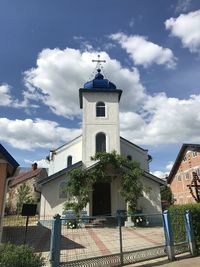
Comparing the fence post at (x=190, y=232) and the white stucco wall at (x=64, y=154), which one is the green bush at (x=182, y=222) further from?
the white stucco wall at (x=64, y=154)

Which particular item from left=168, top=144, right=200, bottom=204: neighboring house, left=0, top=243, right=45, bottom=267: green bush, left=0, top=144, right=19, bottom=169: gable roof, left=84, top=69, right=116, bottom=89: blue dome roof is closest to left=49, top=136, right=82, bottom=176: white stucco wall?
left=84, top=69, right=116, bottom=89: blue dome roof

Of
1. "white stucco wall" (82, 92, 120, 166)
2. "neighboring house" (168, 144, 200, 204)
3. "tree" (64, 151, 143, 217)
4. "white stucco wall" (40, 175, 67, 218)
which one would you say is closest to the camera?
"tree" (64, 151, 143, 217)

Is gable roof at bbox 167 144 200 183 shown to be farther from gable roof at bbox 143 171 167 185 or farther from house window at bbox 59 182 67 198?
house window at bbox 59 182 67 198

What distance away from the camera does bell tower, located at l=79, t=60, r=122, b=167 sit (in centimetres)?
2059

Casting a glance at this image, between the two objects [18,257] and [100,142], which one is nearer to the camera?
[18,257]

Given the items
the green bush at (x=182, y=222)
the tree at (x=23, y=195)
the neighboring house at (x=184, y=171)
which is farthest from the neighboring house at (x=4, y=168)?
the tree at (x=23, y=195)

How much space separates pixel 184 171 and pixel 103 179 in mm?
20790

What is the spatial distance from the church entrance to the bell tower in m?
2.10

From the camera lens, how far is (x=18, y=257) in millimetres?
5309

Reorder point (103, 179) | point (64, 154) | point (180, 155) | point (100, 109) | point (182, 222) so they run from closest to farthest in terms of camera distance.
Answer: point (182, 222), point (103, 179), point (100, 109), point (64, 154), point (180, 155)

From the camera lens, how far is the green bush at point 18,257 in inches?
204

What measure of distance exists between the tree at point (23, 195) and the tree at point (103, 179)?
67.4ft

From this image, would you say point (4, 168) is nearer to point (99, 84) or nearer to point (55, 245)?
point (55, 245)

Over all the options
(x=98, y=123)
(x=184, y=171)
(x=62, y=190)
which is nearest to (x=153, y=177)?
(x=98, y=123)
